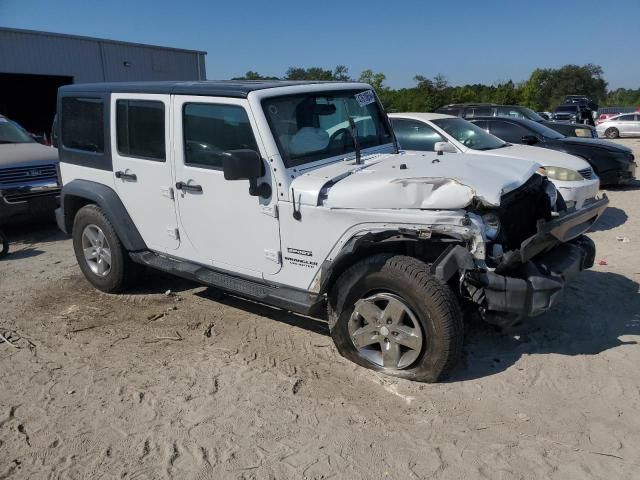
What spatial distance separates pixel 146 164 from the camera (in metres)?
4.57

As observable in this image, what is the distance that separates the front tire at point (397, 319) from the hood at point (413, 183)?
1.29 ft

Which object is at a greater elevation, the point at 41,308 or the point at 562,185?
the point at 562,185

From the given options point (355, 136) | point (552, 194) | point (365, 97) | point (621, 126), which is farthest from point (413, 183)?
point (621, 126)

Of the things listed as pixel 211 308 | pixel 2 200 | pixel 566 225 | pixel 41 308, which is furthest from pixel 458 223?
pixel 2 200

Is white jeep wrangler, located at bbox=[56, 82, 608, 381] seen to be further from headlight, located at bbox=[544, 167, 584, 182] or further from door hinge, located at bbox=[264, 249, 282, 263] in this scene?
headlight, located at bbox=[544, 167, 584, 182]

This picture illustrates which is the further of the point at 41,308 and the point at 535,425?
the point at 41,308

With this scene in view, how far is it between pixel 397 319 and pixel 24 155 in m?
6.89

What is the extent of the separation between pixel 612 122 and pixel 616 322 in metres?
24.7

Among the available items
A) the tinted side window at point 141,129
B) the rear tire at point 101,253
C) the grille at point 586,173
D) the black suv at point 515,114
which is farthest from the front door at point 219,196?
the black suv at point 515,114

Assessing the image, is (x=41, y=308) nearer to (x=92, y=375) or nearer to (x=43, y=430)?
(x=92, y=375)

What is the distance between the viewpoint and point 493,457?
9.28ft

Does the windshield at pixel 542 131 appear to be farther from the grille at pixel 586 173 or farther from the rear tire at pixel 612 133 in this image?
the rear tire at pixel 612 133

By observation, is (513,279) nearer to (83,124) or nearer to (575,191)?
(83,124)

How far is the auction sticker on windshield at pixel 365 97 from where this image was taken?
4.57 m
